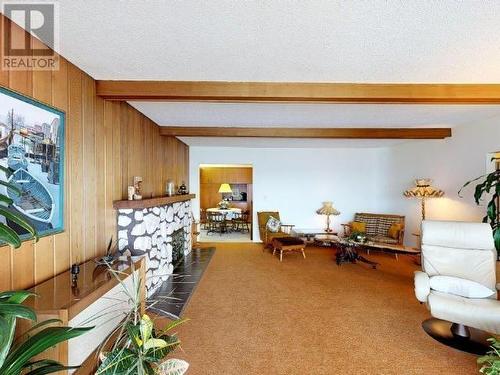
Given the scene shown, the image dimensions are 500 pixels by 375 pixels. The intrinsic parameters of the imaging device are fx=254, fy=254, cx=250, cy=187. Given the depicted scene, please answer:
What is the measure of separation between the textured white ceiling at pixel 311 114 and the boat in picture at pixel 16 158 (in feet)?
6.03

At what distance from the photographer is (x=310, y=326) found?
8.99ft

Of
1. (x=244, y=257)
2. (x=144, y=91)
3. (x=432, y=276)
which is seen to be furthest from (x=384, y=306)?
(x=144, y=91)

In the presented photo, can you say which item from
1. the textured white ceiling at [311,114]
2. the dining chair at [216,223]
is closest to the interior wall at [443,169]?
the textured white ceiling at [311,114]

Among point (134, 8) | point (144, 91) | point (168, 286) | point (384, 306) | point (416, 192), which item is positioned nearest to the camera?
point (134, 8)

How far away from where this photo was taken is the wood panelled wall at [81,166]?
1.72 m

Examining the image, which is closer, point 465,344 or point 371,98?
point 465,344

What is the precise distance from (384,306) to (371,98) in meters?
2.53

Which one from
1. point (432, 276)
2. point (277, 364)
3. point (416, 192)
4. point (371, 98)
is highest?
point (371, 98)

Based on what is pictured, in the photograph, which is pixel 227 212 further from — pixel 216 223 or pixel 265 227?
pixel 265 227

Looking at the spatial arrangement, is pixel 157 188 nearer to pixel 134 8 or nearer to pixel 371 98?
pixel 134 8

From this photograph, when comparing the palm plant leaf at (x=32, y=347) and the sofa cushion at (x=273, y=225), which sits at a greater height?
the palm plant leaf at (x=32, y=347)

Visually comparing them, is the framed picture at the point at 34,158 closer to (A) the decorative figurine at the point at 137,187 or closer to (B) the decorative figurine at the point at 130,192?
(B) the decorative figurine at the point at 130,192

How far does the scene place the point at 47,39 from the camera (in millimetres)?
1846

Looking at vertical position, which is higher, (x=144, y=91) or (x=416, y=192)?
(x=144, y=91)
